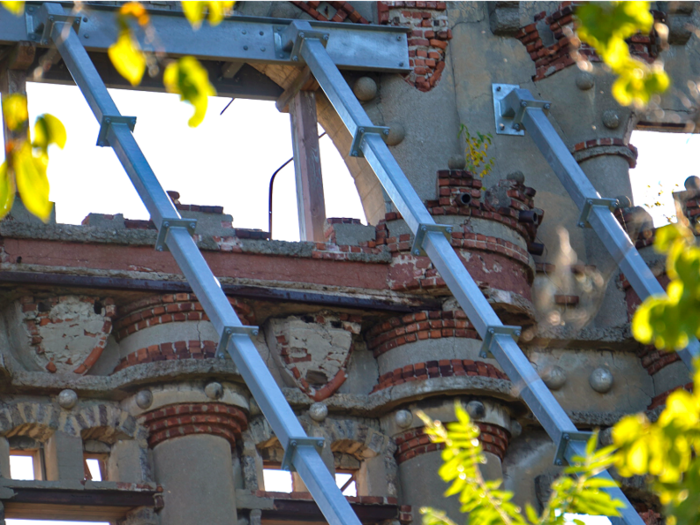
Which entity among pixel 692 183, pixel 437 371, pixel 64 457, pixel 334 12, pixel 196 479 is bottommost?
pixel 196 479

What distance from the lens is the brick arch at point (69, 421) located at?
9.45 meters

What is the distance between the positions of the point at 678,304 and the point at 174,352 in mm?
6625

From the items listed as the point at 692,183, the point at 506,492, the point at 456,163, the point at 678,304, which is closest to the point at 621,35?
the point at 678,304

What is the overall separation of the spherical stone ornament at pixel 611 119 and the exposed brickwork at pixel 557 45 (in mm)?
560

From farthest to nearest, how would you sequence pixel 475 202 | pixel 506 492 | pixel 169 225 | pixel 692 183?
pixel 692 183, pixel 475 202, pixel 169 225, pixel 506 492

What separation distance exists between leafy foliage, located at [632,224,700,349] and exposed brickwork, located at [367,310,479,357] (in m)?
6.81

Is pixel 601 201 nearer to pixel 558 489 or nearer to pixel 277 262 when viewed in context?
pixel 277 262

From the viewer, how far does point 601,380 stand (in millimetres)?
11039

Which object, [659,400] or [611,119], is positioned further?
[611,119]

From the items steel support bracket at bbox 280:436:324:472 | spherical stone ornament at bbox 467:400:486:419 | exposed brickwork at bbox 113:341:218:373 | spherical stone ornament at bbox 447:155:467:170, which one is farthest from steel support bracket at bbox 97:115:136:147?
spherical stone ornament at bbox 467:400:486:419

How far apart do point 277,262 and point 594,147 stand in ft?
10.8

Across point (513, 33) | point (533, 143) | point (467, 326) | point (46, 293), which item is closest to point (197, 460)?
point (46, 293)

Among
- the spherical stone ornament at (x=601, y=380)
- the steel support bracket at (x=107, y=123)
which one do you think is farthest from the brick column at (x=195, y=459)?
the spherical stone ornament at (x=601, y=380)

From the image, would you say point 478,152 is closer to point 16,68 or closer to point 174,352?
point 174,352
